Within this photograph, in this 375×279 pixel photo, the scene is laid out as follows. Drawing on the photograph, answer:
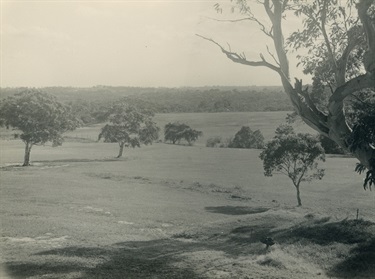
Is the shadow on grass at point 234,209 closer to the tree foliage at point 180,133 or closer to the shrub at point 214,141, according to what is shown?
the shrub at point 214,141

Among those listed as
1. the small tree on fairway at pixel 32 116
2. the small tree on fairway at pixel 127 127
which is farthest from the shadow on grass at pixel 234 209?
the small tree on fairway at pixel 127 127

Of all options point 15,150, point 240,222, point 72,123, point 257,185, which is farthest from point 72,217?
point 15,150

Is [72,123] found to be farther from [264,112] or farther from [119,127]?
[264,112]

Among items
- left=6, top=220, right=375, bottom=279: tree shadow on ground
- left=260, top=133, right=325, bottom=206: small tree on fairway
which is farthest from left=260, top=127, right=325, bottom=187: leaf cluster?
left=6, top=220, right=375, bottom=279: tree shadow on ground

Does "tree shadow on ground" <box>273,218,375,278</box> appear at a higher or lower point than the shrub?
lower

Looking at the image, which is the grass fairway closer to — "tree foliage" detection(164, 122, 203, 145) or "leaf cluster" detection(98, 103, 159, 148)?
"leaf cluster" detection(98, 103, 159, 148)
